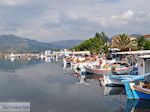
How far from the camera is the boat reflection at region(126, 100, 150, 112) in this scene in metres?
14.7

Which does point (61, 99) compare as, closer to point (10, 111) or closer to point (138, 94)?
point (10, 111)

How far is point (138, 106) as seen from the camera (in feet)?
49.6

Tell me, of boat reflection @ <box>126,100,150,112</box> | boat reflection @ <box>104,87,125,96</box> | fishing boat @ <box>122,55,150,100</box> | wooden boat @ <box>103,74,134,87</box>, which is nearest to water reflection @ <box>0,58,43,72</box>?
wooden boat @ <box>103,74,134,87</box>

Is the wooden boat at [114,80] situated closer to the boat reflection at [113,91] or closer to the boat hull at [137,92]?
the boat reflection at [113,91]

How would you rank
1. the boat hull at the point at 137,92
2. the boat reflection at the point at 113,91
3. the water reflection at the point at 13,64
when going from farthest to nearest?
the water reflection at the point at 13,64
the boat reflection at the point at 113,91
the boat hull at the point at 137,92

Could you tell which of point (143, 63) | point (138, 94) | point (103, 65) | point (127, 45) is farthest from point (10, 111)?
point (127, 45)

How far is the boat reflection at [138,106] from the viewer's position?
14694 millimetres

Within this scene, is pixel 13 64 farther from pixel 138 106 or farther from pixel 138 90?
pixel 138 106

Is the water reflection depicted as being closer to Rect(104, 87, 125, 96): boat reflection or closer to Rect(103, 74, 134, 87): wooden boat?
Rect(103, 74, 134, 87): wooden boat

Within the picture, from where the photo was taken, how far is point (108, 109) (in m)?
15.4

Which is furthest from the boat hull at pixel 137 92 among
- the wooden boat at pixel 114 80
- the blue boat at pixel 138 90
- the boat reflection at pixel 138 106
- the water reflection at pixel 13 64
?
the water reflection at pixel 13 64

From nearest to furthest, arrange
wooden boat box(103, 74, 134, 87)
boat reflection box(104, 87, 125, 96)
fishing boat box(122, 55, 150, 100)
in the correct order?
1. fishing boat box(122, 55, 150, 100)
2. boat reflection box(104, 87, 125, 96)
3. wooden boat box(103, 74, 134, 87)

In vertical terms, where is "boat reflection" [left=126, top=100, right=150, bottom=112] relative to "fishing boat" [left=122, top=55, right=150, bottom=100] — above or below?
below

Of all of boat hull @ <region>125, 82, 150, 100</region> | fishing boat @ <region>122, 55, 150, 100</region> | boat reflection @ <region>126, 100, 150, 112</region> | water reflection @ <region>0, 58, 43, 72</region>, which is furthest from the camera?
water reflection @ <region>0, 58, 43, 72</region>
